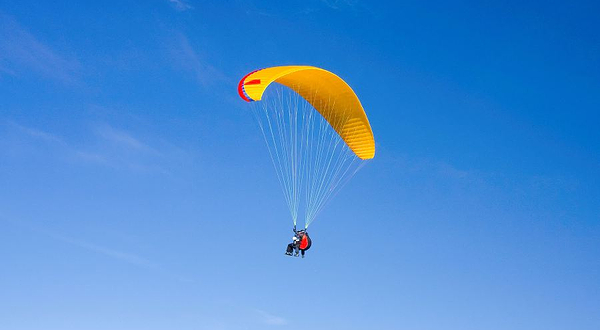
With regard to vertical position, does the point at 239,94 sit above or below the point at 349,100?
below

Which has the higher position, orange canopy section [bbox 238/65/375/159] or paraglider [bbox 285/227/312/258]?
orange canopy section [bbox 238/65/375/159]

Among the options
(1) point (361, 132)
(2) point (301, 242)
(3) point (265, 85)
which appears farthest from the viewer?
(1) point (361, 132)

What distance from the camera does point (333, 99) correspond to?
35562mm

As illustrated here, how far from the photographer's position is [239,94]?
30.6 metres

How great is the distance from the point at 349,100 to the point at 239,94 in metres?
5.94

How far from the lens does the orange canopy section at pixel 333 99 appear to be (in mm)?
31688

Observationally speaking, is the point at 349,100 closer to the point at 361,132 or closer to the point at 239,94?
the point at 361,132

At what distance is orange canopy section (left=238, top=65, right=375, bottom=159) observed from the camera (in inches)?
1248

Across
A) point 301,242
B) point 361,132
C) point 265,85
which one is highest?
point 361,132

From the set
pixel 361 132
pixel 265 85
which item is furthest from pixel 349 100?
pixel 265 85

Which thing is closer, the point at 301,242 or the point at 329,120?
the point at 301,242

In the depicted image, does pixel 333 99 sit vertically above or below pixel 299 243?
above

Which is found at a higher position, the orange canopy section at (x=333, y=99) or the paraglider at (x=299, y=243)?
the orange canopy section at (x=333, y=99)

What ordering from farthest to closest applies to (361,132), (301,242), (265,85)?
1. (361,132)
2. (301,242)
3. (265,85)
